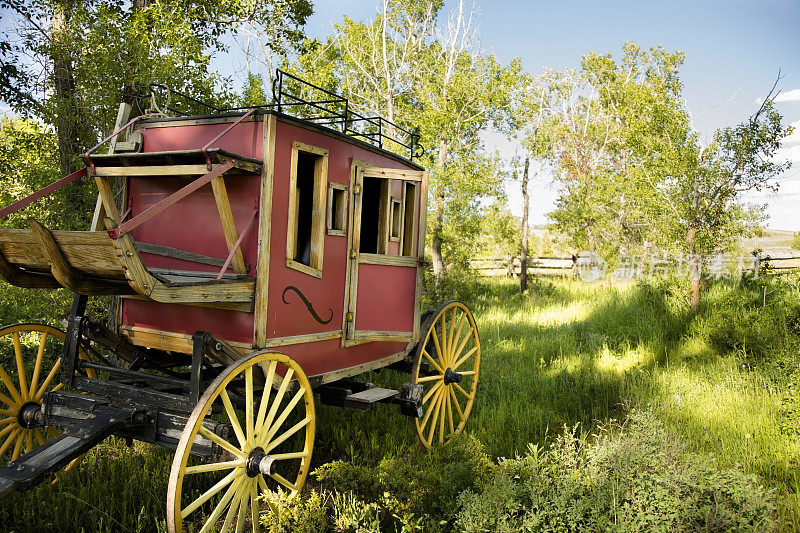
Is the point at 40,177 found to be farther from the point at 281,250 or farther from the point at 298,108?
the point at 298,108

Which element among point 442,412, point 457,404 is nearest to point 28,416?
point 442,412

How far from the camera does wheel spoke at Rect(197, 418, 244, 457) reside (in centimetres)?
314

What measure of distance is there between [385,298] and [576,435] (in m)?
2.78

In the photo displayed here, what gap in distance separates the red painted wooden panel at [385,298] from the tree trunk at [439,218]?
10131mm

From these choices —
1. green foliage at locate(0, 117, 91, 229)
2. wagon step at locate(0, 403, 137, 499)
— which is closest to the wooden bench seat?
wagon step at locate(0, 403, 137, 499)

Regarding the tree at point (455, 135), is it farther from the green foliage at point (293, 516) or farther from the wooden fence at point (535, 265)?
the green foliage at point (293, 516)

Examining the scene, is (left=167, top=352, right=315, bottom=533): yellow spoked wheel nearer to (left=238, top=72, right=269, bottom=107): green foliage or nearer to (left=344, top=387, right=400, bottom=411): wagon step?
(left=344, top=387, right=400, bottom=411): wagon step

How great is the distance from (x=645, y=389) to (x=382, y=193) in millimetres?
4273

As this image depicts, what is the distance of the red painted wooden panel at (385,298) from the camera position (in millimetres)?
5062

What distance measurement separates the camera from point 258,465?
3432 mm

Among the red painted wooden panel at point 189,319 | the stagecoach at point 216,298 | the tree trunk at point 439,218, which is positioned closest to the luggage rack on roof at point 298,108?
the stagecoach at point 216,298

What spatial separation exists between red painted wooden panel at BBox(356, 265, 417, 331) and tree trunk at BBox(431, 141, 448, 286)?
10.1m

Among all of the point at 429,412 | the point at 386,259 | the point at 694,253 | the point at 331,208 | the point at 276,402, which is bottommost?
the point at 429,412

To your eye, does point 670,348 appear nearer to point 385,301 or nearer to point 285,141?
point 385,301
